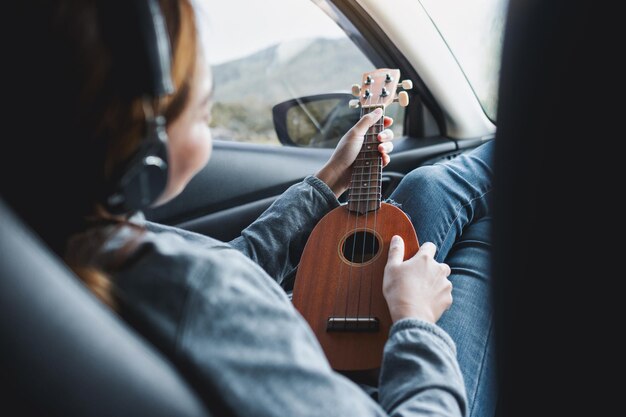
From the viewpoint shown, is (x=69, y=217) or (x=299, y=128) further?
(x=299, y=128)

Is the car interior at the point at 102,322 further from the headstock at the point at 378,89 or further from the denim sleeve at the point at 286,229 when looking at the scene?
the headstock at the point at 378,89

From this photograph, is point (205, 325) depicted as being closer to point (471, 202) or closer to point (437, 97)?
point (471, 202)

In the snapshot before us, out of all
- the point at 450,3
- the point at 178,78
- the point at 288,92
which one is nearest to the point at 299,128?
the point at 288,92

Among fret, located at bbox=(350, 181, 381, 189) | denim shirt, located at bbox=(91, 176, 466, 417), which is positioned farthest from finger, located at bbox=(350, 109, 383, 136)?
denim shirt, located at bbox=(91, 176, 466, 417)

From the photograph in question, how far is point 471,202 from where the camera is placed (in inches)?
52.9

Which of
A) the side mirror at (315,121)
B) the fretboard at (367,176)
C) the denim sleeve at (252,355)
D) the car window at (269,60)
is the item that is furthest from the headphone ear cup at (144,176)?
the side mirror at (315,121)

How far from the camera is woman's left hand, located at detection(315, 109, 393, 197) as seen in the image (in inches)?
50.6

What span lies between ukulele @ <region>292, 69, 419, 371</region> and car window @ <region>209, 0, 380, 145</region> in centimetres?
82

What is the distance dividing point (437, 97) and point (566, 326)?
1.48 meters

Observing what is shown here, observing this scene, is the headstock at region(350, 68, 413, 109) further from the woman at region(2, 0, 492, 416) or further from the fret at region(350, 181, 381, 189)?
the woman at region(2, 0, 492, 416)

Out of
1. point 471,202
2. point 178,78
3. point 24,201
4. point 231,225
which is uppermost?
point 178,78

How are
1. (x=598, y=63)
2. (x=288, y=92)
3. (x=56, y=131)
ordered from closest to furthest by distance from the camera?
(x=598, y=63)
(x=56, y=131)
(x=288, y=92)

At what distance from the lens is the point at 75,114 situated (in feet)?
1.96

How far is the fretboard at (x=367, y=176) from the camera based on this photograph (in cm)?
122
